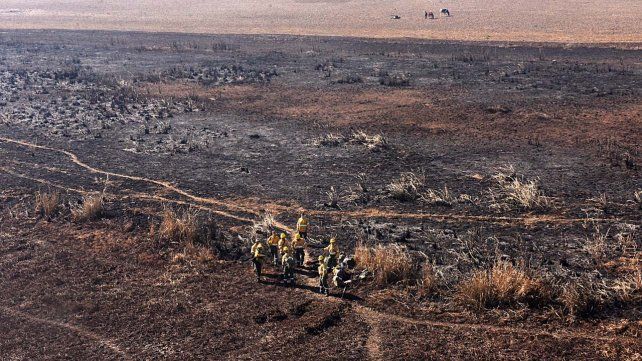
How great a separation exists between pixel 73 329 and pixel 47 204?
6.40 m

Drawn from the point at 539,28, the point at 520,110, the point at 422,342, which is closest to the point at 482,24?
the point at 539,28

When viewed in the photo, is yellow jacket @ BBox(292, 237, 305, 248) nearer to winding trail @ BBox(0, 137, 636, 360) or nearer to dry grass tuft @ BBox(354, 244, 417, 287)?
winding trail @ BBox(0, 137, 636, 360)

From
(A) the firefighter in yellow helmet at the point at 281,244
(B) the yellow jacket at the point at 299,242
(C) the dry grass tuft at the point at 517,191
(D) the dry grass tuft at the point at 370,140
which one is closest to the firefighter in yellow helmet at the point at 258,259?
(A) the firefighter in yellow helmet at the point at 281,244

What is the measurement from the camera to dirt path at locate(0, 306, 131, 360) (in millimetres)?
10039

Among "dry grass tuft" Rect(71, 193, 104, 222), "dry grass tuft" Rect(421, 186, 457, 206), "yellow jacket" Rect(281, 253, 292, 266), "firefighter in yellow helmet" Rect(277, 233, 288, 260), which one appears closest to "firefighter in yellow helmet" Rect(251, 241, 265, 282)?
"yellow jacket" Rect(281, 253, 292, 266)

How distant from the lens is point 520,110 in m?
25.6

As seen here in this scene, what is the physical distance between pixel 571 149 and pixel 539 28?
41.1 m

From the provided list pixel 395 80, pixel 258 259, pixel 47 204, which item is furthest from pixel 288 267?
pixel 395 80

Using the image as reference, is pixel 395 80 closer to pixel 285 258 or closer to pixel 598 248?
pixel 598 248

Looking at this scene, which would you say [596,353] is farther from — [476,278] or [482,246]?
[482,246]

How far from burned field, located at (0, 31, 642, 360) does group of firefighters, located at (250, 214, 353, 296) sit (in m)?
0.28

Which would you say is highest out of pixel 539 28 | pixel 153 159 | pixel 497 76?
pixel 539 28

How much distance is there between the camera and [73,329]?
10.6 metres


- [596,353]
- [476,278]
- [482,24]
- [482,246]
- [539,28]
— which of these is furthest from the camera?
[482,24]
